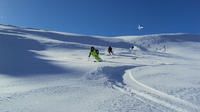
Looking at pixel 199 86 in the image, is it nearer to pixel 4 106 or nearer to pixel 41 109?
pixel 41 109

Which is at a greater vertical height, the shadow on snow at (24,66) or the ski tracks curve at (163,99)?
the shadow on snow at (24,66)

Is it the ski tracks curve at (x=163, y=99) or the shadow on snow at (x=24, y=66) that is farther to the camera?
the shadow on snow at (x=24, y=66)

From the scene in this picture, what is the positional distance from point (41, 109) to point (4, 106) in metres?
0.94

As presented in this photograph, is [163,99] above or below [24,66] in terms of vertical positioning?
below

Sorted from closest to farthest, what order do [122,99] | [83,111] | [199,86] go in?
[83,111] < [122,99] < [199,86]

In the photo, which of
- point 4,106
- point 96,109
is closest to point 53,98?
point 4,106

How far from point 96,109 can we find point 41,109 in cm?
128

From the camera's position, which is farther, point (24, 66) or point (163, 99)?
point (24, 66)

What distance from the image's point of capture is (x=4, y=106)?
3.15 metres

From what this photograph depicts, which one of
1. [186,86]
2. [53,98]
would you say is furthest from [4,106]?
[186,86]

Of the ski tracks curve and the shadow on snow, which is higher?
the shadow on snow

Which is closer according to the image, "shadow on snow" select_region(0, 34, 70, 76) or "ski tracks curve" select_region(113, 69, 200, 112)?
"ski tracks curve" select_region(113, 69, 200, 112)

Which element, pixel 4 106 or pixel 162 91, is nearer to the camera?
pixel 4 106

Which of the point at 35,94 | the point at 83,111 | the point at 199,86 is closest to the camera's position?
the point at 83,111
